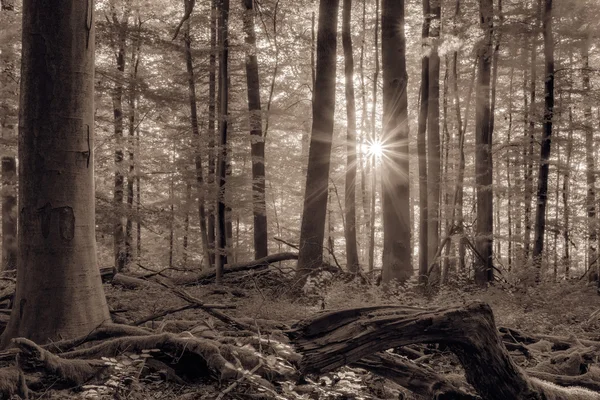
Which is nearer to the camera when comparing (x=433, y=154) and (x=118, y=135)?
(x=118, y=135)

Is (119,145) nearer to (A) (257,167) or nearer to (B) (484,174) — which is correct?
(A) (257,167)

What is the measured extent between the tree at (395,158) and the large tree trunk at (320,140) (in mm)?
1148

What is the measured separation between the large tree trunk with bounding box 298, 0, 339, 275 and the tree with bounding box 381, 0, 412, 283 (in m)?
1.15

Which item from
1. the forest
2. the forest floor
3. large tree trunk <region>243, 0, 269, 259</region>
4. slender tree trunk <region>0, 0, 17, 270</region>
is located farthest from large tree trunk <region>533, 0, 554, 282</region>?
slender tree trunk <region>0, 0, 17, 270</region>

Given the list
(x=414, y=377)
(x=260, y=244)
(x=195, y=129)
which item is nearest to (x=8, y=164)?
(x=195, y=129)

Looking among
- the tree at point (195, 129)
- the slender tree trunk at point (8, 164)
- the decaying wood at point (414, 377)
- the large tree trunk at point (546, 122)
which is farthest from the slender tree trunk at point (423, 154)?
the slender tree trunk at point (8, 164)

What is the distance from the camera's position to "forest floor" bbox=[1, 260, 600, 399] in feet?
11.0

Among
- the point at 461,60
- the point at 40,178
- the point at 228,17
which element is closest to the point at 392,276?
the point at 228,17

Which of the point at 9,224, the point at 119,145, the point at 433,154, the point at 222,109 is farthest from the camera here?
the point at 433,154

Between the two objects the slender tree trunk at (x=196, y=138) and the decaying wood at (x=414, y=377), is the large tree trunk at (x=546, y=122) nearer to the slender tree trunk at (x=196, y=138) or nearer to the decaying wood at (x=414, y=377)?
the slender tree trunk at (x=196, y=138)

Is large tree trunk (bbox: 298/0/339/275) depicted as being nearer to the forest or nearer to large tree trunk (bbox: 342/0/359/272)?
the forest

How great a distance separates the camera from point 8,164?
1398 centimetres

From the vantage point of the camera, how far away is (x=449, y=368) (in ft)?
15.1

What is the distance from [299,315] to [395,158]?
15.4 feet
